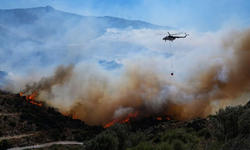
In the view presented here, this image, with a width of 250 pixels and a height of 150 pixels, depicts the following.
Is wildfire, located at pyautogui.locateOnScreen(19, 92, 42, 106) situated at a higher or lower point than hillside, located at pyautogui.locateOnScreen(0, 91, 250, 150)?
higher

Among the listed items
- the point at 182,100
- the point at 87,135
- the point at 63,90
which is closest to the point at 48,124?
the point at 87,135

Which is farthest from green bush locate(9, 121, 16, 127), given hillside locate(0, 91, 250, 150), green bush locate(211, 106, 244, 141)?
green bush locate(211, 106, 244, 141)

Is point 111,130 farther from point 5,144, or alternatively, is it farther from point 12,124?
point 12,124

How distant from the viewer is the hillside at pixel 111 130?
27500mm

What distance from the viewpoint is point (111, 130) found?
45.7 m

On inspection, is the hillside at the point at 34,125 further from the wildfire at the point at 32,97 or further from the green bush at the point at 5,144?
the wildfire at the point at 32,97

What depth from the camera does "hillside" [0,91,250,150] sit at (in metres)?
27.5

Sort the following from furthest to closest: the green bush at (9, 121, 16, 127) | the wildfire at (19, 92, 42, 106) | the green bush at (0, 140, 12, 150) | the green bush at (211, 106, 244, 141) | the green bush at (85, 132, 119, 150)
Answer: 1. the wildfire at (19, 92, 42, 106)
2. the green bush at (9, 121, 16, 127)
3. the green bush at (0, 140, 12, 150)
4. the green bush at (85, 132, 119, 150)
5. the green bush at (211, 106, 244, 141)

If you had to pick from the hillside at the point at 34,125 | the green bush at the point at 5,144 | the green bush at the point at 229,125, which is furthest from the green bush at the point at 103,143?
the hillside at the point at 34,125

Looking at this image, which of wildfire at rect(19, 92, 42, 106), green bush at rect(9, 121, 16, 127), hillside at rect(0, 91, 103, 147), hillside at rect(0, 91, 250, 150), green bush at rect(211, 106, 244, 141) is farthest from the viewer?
wildfire at rect(19, 92, 42, 106)

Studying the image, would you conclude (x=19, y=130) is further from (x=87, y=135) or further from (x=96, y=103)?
(x=96, y=103)

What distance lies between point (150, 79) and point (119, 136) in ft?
169

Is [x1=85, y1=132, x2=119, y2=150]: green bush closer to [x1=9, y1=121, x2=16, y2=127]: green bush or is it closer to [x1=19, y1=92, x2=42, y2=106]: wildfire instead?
[x1=9, y1=121, x2=16, y2=127]: green bush

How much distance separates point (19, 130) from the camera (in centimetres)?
6981
